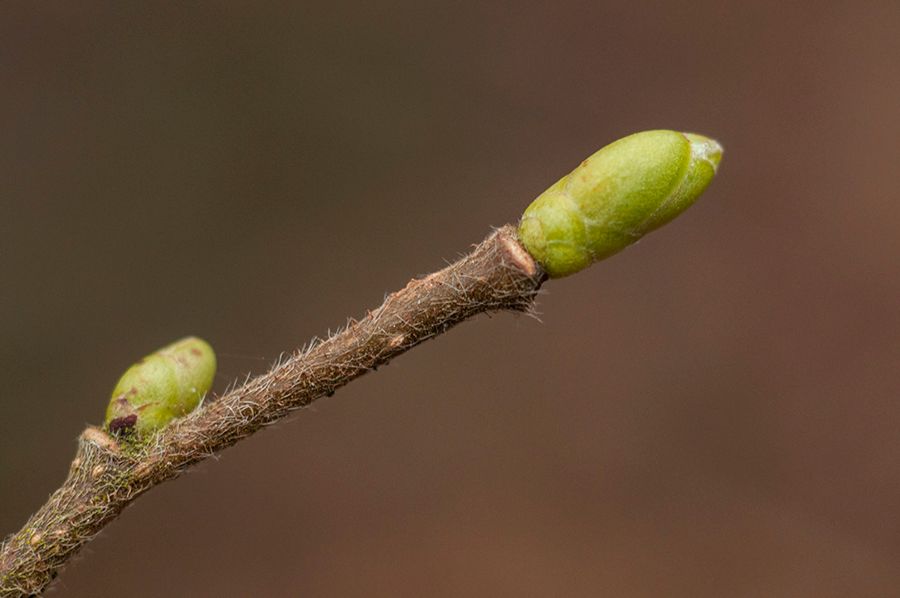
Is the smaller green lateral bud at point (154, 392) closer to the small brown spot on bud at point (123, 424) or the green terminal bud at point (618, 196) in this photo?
the small brown spot on bud at point (123, 424)

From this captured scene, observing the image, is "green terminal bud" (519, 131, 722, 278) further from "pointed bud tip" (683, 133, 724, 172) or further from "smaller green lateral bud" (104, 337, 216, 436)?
"smaller green lateral bud" (104, 337, 216, 436)

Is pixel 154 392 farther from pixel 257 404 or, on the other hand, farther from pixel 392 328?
pixel 392 328

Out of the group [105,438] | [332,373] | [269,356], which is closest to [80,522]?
[105,438]

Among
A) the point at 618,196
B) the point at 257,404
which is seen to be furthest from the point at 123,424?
the point at 618,196

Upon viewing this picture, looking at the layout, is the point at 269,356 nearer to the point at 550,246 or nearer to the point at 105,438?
the point at 105,438

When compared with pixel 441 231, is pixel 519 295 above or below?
below
